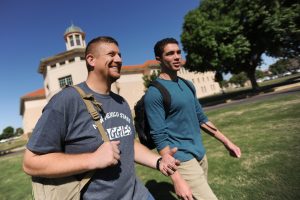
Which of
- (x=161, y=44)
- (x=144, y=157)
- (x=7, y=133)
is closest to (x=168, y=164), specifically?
(x=144, y=157)

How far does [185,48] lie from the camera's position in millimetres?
32531

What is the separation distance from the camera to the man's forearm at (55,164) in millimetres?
1642

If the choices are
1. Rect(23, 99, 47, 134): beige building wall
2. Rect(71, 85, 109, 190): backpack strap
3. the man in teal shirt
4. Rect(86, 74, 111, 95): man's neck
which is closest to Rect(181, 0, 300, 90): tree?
the man in teal shirt

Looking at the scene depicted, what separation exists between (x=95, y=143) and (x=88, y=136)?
76 millimetres

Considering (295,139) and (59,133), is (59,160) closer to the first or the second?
(59,133)

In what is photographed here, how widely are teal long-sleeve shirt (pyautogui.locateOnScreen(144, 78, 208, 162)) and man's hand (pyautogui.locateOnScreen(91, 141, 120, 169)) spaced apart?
113 cm

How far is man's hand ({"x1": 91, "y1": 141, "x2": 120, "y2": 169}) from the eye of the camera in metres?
1.72

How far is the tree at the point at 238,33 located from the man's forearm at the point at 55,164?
91.1ft

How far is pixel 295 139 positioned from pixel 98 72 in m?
6.79

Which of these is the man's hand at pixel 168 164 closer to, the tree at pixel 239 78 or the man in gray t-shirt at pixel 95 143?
the man in gray t-shirt at pixel 95 143

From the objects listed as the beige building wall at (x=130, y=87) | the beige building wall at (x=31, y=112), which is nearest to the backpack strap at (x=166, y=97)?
the beige building wall at (x=130, y=87)

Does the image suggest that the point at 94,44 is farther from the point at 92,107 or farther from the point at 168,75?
the point at 168,75

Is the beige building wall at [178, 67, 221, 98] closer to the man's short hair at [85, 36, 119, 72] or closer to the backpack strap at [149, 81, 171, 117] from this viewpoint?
the backpack strap at [149, 81, 171, 117]

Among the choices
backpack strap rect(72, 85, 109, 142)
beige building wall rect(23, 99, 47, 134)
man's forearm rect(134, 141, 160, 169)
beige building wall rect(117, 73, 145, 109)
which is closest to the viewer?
backpack strap rect(72, 85, 109, 142)
